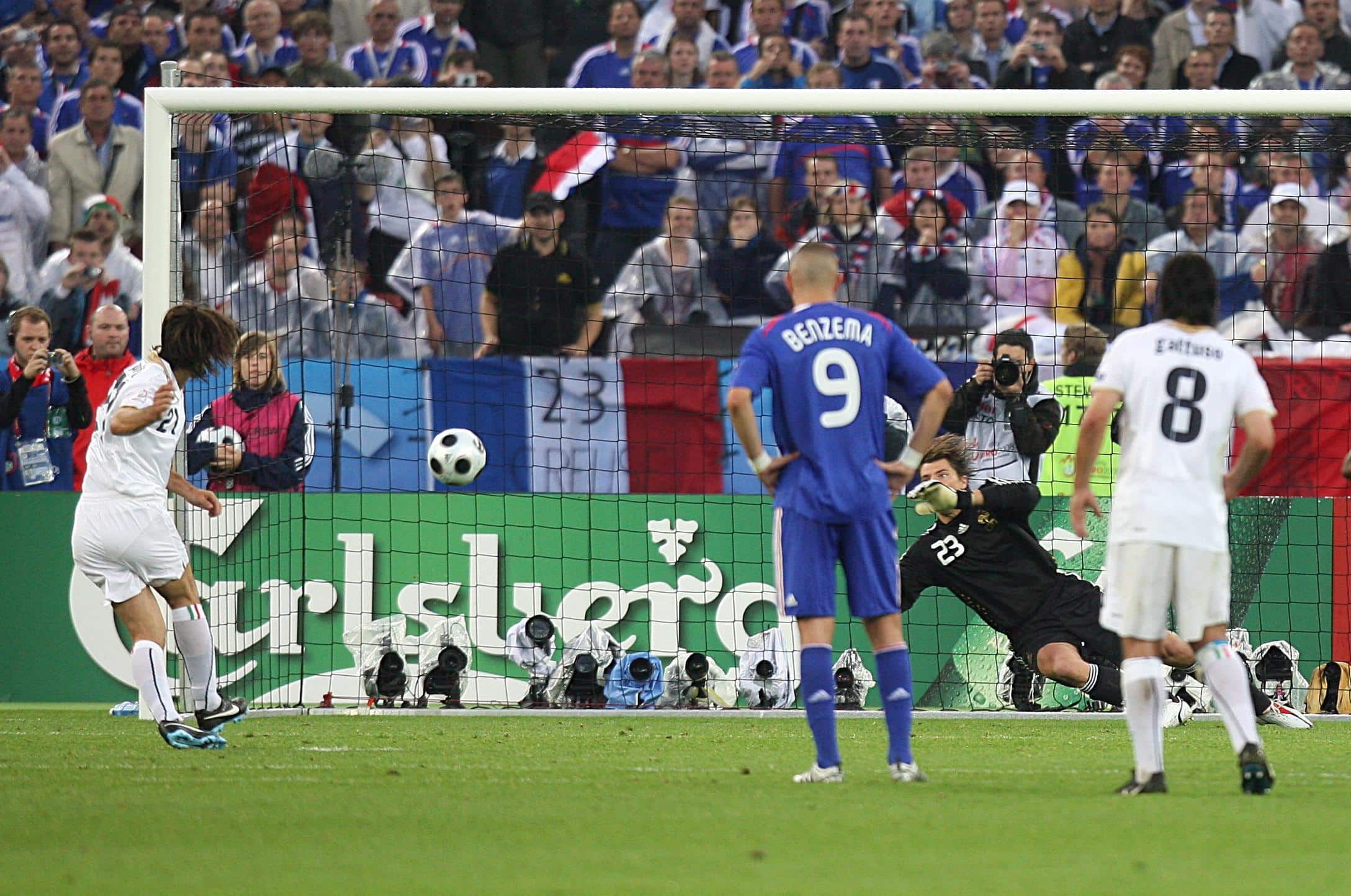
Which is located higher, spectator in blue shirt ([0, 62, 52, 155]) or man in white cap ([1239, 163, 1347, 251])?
spectator in blue shirt ([0, 62, 52, 155])

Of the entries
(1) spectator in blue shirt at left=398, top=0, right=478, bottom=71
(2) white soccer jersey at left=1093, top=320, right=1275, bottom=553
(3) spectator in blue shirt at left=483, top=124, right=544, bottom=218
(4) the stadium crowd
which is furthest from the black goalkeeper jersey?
(1) spectator in blue shirt at left=398, top=0, right=478, bottom=71

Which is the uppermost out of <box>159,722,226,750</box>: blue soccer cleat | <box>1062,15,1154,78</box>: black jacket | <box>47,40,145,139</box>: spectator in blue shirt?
<box>1062,15,1154,78</box>: black jacket

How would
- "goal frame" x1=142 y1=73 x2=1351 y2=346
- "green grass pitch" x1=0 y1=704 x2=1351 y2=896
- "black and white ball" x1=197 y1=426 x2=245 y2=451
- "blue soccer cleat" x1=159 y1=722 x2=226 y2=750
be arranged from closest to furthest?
"green grass pitch" x1=0 y1=704 x2=1351 y2=896
"blue soccer cleat" x1=159 y1=722 x2=226 y2=750
"goal frame" x1=142 y1=73 x2=1351 y2=346
"black and white ball" x1=197 y1=426 x2=245 y2=451

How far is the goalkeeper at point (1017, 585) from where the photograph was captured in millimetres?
10195

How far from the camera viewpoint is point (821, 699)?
6688 millimetres

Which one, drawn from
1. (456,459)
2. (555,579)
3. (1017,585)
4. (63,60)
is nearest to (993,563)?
(1017,585)

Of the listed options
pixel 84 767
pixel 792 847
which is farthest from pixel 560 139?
pixel 792 847

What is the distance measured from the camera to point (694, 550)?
1193cm

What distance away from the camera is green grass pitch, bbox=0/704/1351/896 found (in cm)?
442

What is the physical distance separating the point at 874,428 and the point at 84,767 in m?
3.55

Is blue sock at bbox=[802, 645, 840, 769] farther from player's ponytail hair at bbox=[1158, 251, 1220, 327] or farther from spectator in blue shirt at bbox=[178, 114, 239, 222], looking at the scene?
spectator in blue shirt at bbox=[178, 114, 239, 222]

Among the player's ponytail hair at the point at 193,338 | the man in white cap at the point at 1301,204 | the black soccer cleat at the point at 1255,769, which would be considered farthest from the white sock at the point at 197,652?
the man in white cap at the point at 1301,204

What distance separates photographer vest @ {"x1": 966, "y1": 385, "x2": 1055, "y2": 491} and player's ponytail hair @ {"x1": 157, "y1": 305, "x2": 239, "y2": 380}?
204 inches

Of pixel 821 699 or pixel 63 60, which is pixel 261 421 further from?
pixel 63 60
